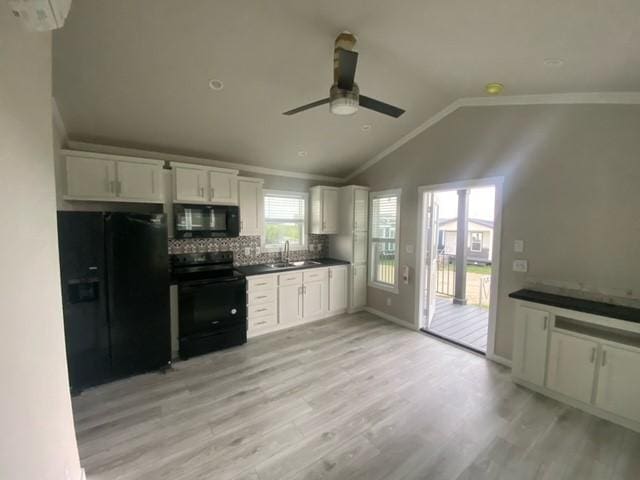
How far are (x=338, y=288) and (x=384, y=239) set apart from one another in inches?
44.8

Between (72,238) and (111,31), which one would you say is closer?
(111,31)

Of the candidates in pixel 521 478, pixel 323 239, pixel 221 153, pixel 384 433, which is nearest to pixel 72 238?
pixel 221 153

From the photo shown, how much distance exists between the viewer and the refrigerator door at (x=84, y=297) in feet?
8.00

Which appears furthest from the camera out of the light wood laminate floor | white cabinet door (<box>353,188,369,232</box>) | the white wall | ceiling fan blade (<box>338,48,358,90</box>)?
white cabinet door (<box>353,188,369,232</box>)

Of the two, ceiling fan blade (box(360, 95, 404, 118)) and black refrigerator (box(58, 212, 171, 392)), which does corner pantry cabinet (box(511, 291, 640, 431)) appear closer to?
ceiling fan blade (box(360, 95, 404, 118))

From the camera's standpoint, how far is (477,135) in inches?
128

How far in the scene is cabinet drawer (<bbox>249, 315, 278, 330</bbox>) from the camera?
12.2 ft

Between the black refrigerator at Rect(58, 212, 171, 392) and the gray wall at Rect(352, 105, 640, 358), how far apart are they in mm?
3710

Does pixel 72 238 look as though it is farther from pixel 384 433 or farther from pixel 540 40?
pixel 540 40

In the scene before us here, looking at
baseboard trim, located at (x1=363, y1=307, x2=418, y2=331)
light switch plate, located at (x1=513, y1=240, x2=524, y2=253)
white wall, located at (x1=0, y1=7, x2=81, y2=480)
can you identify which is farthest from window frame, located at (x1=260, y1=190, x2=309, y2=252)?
light switch plate, located at (x1=513, y1=240, x2=524, y2=253)

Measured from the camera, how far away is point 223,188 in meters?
3.66

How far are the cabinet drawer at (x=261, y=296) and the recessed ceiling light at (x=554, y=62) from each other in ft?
12.0

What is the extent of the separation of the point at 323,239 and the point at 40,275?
13.7 feet

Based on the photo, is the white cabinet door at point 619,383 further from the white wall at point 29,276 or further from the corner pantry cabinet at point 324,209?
the white wall at point 29,276
